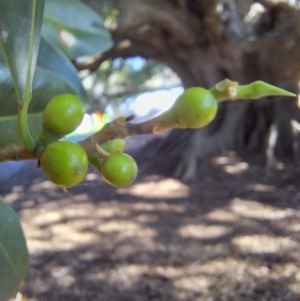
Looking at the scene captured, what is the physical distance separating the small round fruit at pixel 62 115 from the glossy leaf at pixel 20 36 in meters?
0.04

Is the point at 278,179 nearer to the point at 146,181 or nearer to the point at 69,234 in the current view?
the point at 146,181

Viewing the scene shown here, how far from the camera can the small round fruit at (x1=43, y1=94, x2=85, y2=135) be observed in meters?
0.34

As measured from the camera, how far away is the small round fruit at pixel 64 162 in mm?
303

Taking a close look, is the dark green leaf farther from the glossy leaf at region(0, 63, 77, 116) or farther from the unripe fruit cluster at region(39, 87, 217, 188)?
the unripe fruit cluster at region(39, 87, 217, 188)

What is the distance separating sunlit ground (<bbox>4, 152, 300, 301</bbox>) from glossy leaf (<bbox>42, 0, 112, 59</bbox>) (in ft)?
1.40

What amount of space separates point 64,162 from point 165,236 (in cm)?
177

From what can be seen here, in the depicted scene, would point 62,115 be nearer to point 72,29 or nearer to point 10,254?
point 10,254

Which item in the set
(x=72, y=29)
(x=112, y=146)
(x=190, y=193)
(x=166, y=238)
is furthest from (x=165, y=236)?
(x=112, y=146)

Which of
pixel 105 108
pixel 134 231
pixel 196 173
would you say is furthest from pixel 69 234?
pixel 105 108

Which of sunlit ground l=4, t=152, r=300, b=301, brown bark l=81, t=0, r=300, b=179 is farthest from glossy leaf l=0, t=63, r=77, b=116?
brown bark l=81, t=0, r=300, b=179

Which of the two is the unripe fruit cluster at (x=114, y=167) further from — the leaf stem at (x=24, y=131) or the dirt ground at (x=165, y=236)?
the dirt ground at (x=165, y=236)

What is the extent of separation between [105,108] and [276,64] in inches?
60.6

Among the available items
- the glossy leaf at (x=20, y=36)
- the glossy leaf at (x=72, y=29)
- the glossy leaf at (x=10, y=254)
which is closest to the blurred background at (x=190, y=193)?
the glossy leaf at (x=72, y=29)

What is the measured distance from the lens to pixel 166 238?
78.2 inches
